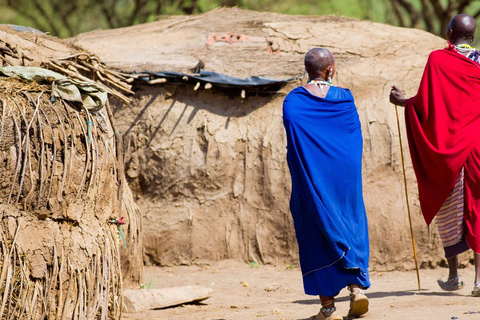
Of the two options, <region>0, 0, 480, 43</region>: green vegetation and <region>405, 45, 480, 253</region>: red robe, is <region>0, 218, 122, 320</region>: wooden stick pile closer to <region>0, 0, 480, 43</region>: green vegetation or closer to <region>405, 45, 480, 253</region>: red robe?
<region>405, 45, 480, 253</region>: red robe

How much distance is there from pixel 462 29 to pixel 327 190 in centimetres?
195

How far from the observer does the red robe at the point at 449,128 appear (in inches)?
197

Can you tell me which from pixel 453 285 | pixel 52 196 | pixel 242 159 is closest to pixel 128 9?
pixel 242 159

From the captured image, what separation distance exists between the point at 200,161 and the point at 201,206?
1.55 feet

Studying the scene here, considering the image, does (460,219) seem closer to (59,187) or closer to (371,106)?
(371,106)

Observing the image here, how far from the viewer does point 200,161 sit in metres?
6.79

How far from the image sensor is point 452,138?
5039 mm

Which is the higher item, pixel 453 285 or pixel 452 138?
pixel 452 138

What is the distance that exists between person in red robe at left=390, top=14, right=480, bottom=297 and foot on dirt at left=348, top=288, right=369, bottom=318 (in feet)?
4.15

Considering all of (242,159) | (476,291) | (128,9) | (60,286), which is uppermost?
(128,9)

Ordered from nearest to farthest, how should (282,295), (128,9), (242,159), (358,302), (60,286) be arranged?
1. (60,286)
2. (358,302)
3. (282,295)
4. (242,159)
5. (128,9)

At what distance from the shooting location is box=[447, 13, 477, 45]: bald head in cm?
511

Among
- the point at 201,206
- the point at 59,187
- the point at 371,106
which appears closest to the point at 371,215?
the point at 371,106

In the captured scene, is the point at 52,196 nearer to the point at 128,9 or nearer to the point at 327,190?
the point at 327,190
